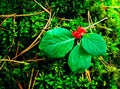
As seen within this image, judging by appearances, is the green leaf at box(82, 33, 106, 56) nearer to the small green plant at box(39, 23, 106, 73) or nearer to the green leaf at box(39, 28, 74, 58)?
the small green plant at box(39, 23, 106, 73)

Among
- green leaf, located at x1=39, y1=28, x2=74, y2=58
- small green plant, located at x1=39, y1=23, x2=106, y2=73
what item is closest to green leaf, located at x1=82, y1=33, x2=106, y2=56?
small green plant, located at x1=39, y1=23, x2=106, y2=73

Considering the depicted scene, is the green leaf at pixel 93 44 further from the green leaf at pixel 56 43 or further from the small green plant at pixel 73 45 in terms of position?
the green leaf at pixel 56 43

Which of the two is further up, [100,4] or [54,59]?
[100,4]

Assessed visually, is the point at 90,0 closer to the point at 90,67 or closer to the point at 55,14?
the point at 55,14

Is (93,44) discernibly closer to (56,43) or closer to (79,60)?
(79,60)

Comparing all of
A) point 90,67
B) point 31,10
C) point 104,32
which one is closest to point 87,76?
point 90,67

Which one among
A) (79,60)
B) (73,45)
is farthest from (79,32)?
(79,60)

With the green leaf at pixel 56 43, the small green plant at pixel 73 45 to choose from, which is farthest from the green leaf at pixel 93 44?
the green leaf at pixel 56 43

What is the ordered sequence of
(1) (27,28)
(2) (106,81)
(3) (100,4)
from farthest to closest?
(3) (100,4) → (1) (27,28) → (2) (106,81)
